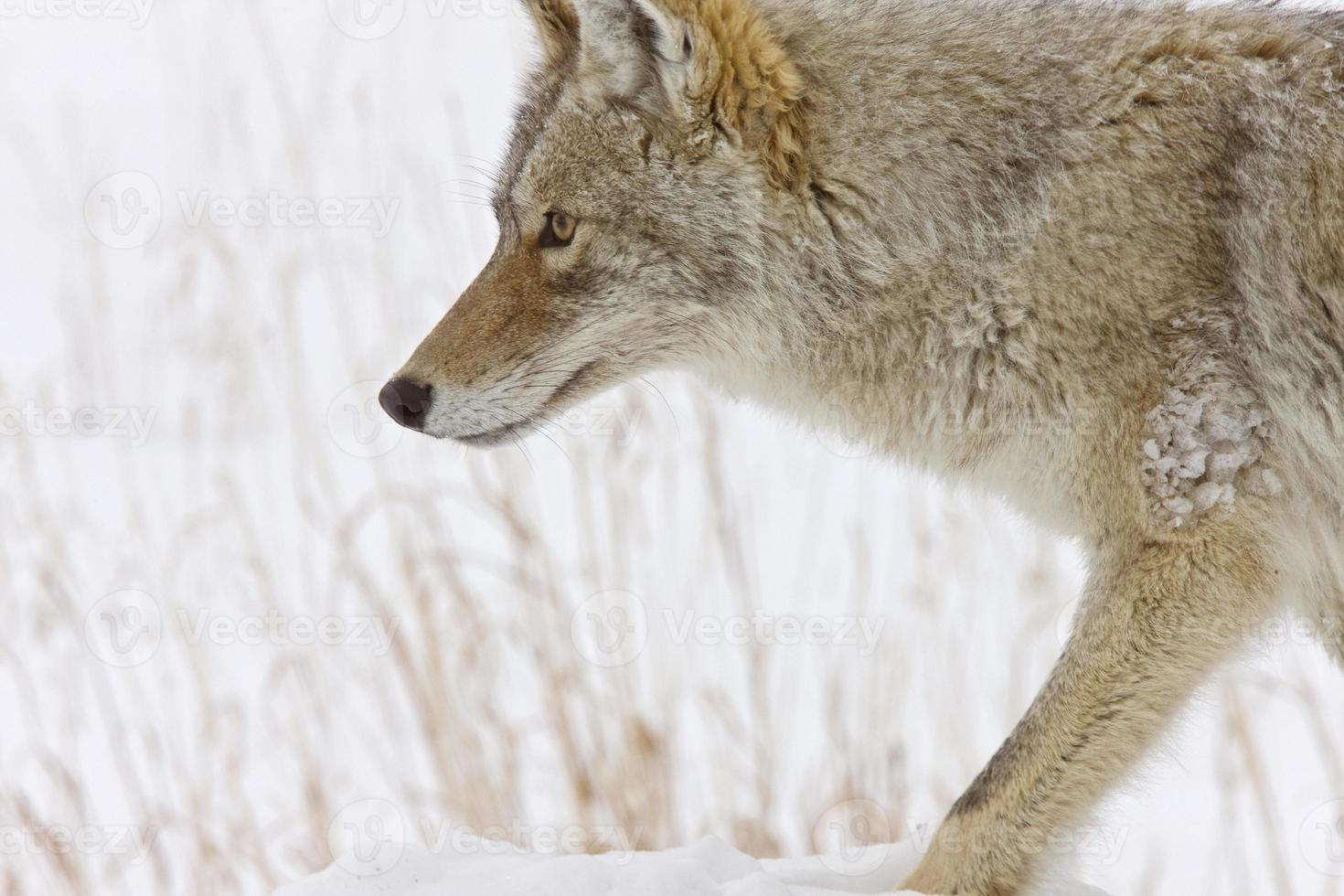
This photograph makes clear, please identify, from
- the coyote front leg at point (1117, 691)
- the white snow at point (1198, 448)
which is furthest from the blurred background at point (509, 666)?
the white snow at point (1198, 448)

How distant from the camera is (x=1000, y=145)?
104 inches

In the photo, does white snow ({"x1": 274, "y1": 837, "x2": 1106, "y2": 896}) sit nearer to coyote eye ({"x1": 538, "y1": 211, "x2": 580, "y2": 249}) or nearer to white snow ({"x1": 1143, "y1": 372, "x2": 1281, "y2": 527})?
white snow ({"x1": 1143, "y1": 372, "x2": 1281, "y2": 527})

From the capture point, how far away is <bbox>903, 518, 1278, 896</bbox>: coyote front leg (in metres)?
2.36

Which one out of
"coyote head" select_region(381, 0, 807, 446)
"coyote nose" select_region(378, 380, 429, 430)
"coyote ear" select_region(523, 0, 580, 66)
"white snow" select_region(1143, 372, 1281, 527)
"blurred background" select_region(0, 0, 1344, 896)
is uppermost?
Result: "coyote ear" select_region(523, 0, 580, 66)

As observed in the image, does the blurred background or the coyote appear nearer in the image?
the coyote

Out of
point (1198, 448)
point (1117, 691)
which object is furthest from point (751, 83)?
point (1117, 691)

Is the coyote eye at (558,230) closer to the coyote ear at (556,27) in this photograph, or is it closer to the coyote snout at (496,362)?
the coyote snout at (496,362)

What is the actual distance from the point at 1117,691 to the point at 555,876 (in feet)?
3.49

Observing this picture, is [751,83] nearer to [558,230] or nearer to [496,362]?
[558,230]

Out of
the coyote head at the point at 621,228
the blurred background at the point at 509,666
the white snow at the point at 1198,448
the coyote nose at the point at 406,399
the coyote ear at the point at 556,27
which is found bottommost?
the blurred background at the point at 509,666

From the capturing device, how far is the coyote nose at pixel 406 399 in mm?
2709

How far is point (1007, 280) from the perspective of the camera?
254 cm

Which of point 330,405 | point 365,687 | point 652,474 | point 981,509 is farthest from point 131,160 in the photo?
point 981,509

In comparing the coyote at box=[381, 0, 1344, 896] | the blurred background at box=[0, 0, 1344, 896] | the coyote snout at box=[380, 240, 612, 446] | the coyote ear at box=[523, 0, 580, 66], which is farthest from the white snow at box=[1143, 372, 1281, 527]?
the coyote ear at box=[523, 0, 580, 66]
